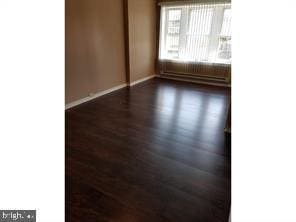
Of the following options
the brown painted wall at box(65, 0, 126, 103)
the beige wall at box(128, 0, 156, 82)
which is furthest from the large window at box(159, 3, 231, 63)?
the brown painted wall at box(65, 0, 126, 103)

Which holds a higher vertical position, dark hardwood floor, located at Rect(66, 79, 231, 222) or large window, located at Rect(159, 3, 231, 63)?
large window, located at Rect(159, 3, 231, 63)

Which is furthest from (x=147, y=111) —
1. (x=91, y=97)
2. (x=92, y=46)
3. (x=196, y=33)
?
(x=196, y=33)

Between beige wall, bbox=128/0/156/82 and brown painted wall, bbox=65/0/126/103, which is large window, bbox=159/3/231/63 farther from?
brown painted wall, bbox=65/0/126/103

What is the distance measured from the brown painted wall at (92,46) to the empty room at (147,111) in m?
0.02

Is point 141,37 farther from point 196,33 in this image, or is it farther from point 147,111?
point 147,111

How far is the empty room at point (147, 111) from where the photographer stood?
63.4 inches

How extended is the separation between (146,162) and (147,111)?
1.38 metres

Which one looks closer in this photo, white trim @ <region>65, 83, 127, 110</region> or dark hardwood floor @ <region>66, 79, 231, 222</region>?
dark hardwood floor @ <region>66, 79, 231, 222</region>

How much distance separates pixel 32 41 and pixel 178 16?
5104 millimetres

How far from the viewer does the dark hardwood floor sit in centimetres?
152

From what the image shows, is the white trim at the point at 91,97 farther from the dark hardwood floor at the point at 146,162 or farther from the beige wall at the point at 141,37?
the beige wall at the point at 141,37

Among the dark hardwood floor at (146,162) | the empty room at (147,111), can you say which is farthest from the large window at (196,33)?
the dark hardwood floor at (146,162)

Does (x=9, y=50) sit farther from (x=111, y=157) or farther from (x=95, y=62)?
(x=95, y=62)
